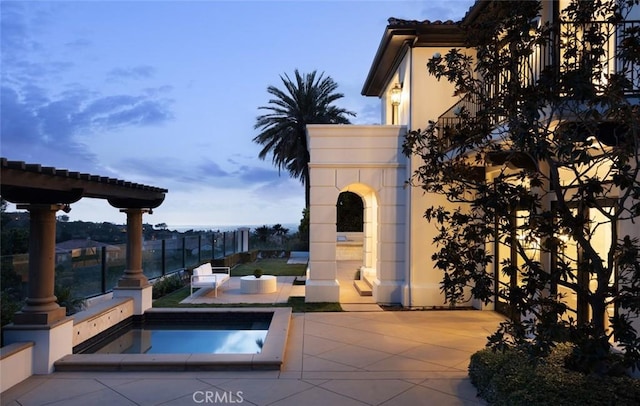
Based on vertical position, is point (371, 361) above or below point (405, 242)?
below

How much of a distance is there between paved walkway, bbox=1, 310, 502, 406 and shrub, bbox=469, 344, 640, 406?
0.46 metres

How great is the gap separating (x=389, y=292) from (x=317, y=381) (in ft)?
19.8

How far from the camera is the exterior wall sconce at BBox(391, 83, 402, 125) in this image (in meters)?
13.1

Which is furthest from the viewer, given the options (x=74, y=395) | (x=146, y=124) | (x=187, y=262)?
(x=146, y=124)

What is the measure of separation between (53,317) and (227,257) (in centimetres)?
1574

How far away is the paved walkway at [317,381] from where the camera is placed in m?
5.38

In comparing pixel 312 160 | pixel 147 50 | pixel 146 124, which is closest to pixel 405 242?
pixel 312 160

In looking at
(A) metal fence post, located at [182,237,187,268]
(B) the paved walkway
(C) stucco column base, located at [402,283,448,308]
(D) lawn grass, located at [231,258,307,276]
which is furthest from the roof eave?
(A) metal fence post, located at [182,237,187,268]

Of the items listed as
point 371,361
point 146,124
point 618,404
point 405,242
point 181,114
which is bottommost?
point 371,361

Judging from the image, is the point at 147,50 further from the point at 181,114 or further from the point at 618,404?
the point at 618,404

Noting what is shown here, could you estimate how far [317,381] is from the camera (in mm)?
6043

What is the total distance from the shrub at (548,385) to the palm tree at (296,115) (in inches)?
829

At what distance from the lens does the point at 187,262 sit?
18422mm

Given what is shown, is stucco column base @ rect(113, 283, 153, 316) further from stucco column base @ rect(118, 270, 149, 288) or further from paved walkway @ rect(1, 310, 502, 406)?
paved walkway @ rect(1, 310, 502, 406)
